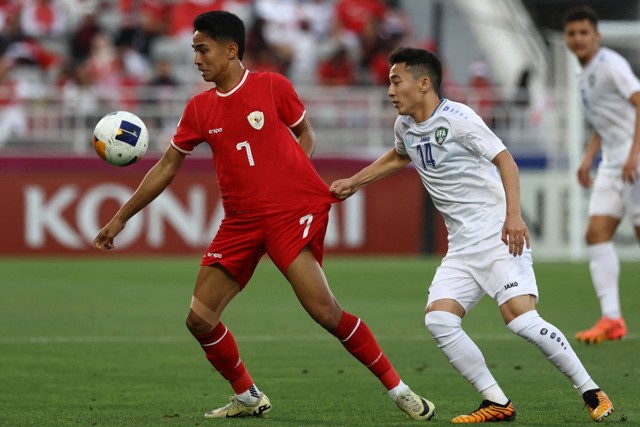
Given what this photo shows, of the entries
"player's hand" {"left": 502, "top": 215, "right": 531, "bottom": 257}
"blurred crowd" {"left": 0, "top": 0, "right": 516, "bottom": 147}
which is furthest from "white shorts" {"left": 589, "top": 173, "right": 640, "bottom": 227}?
"blurred crowd" {"left": 0, "top": 0, "right": 516, "bottom": 147}

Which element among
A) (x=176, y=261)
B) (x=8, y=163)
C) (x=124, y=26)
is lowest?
(x=176, y=261)

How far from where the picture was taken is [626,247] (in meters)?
20.6

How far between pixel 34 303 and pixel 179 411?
713 centimetres

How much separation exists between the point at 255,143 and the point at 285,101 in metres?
0.30

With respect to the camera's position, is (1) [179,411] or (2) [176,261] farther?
(2) [176,261]

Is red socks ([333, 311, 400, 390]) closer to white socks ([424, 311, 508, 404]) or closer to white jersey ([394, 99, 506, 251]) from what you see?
white socks ([424, 311, 508, 404])

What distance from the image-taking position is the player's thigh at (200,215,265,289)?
24.0 feet

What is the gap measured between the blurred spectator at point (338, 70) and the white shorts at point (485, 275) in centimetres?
1605

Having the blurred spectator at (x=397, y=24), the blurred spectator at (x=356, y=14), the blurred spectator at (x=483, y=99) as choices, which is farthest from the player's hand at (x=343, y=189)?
the blurred spectator at (x=356, y=14)

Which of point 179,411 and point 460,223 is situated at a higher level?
point 460,223

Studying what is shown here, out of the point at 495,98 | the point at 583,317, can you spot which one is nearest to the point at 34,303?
the point at 583,317

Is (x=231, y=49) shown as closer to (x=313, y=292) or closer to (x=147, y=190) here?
(x=147, y=190)

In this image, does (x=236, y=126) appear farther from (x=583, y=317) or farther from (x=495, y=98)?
(x=495, y=98)

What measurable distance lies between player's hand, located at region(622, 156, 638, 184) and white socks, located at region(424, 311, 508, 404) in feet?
12.3
